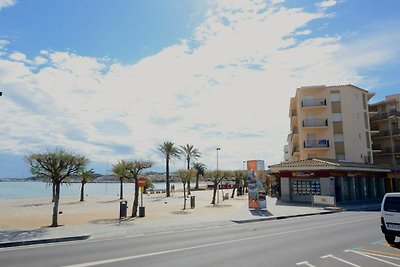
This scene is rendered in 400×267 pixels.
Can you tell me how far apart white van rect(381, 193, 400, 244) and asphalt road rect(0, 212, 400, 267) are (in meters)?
0.46

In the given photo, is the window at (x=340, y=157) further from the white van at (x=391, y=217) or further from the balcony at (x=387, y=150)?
the white van at (x=391, y=217)

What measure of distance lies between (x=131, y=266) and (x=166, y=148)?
49483 millimetres

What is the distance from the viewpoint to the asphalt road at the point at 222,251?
9992mm

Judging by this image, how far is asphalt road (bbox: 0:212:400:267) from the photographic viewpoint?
32.8ft

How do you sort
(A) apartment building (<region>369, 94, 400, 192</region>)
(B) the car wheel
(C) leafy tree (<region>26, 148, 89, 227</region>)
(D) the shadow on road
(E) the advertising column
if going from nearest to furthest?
(B) the car wheel < (D) the shadow on road < (C) leafy tree (<region>26, 148, 89, 227</region>) < (E) the advertising column < (A) apartment building (<region>369, 94, 400, 192</region>)

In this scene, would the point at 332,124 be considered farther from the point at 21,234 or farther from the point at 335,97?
the point at 21,234

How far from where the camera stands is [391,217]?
12453mm

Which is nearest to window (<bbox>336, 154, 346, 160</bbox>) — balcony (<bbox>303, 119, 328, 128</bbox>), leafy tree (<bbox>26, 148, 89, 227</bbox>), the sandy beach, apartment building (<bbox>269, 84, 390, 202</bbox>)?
apartment building (<bbox>269, 84, 390, 202</bbox>)

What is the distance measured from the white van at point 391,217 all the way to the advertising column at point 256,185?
1674cm

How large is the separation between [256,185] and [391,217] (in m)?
17.3

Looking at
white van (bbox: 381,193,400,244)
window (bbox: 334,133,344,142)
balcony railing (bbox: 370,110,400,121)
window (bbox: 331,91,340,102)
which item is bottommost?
white van (bbox: 381,193,400,244)

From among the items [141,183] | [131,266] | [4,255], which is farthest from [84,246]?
[141,183]

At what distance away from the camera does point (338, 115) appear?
52406 millimetres

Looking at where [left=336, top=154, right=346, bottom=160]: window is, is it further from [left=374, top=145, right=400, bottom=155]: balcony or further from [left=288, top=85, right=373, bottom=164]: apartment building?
[left=374, top=145, right=400, bottom=155]: balcony
